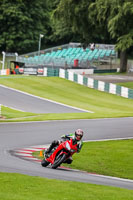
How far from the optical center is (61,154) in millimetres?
15133

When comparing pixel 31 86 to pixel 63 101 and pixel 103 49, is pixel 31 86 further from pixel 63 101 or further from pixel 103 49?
pixel 103 49

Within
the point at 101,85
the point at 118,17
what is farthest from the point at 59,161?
the point at 118,17

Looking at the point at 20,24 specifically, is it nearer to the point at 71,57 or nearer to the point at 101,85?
the point at 71,57

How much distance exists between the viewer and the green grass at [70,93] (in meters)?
38.0

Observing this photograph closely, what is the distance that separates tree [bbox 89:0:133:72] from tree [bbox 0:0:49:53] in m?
32.8

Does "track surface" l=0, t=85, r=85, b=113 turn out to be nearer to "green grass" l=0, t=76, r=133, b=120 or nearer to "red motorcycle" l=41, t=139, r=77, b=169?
"green grass" l=0, t=76, r=133, b=120

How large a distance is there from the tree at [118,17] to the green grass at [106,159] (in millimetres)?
27874

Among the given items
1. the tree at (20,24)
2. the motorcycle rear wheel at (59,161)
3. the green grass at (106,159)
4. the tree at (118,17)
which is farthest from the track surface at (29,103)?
the tree at (20,24)

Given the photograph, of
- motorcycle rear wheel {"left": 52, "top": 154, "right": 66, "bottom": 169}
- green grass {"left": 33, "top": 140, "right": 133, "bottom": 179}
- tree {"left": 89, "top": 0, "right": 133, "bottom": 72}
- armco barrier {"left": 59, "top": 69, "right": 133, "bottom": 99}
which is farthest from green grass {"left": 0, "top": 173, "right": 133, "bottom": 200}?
tree {"left": 89, "top": 0, "right": 133, "bottom": 72}

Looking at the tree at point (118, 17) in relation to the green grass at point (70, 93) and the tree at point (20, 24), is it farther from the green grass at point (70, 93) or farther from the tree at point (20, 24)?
the tree at point (20, 24)

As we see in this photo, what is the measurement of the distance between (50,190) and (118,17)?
125 ft

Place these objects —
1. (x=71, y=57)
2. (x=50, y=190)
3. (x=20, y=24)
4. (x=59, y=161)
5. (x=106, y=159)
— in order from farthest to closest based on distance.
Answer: (x=20, y=24), (x=71, y=57), (x=106, y=159), (x=59, y=161), (x=50, y=190)

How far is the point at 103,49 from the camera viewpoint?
67125 millimetres

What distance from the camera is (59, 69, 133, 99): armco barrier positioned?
43.1 m
